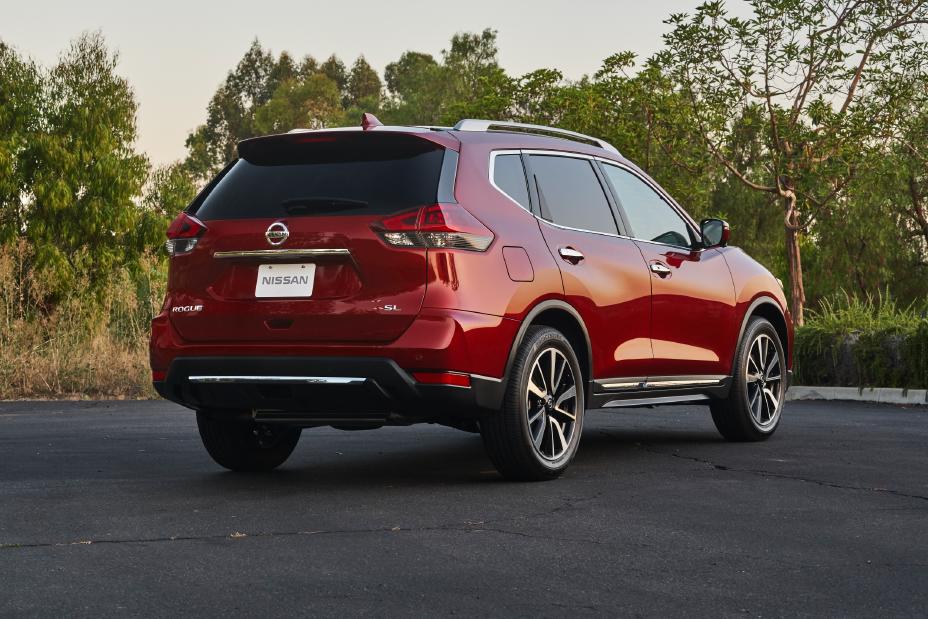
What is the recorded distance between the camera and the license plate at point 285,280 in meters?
6.73

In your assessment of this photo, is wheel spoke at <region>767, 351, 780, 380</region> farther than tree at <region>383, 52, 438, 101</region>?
No

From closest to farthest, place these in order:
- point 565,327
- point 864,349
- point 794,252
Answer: point 565,327 → point 864,349 → point 794,252

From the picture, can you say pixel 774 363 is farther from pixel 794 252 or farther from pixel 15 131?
pixel 15 131

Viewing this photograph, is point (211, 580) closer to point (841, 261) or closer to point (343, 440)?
point (343, 440)

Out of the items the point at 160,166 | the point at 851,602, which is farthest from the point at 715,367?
the point at 160,166

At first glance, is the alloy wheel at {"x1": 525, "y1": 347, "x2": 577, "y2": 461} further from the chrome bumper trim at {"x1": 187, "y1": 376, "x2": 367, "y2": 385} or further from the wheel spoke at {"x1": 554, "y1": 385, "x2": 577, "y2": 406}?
the chrome bumper trim at {"x1": 187, "y1": 376, "x2": 367, "y2": 385}

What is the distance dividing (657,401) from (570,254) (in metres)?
1.45

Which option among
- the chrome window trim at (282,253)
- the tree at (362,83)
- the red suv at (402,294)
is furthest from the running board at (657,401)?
the tree at (362,83)

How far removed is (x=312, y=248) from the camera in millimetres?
6719

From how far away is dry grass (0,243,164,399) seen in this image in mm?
15234

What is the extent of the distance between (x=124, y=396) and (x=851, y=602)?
12.0 m

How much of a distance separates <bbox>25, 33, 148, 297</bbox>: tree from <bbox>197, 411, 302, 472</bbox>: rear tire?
1677 cm

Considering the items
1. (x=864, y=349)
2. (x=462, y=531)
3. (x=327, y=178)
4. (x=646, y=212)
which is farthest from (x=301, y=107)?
(x=462, y=531)

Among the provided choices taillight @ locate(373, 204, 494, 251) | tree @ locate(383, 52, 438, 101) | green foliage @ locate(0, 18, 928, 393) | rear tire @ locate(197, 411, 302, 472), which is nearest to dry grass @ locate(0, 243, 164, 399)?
green foliage @ locate(0, 18, 928, 393)
